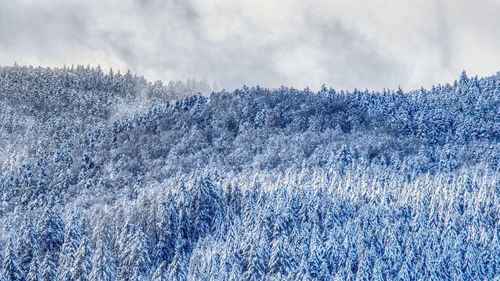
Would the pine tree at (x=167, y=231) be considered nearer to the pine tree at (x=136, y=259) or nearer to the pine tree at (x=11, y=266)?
the pine tree at (x=136, y=259)

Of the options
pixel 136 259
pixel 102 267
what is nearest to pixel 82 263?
pixel 102 267

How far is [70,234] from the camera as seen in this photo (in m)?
83.4

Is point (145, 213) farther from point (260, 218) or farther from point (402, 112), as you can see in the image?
point (402, 112)

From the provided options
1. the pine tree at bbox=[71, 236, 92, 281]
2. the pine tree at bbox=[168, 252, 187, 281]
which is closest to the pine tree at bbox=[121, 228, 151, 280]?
the pine tree at bbox=[71, 236, 92, 281]

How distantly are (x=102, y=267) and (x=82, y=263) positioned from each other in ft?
10.5

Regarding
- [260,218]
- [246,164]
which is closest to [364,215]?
[260,218]

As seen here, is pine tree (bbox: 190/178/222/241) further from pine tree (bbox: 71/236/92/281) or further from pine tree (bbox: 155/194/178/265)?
pine tree (bbox: 71/236/92/281)

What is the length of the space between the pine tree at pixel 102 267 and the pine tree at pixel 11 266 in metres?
10.4

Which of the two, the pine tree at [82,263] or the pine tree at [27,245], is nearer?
the pine tree at [82,263]

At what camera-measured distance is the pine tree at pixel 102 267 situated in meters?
74.6

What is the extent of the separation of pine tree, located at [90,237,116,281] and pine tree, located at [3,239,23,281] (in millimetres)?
10412

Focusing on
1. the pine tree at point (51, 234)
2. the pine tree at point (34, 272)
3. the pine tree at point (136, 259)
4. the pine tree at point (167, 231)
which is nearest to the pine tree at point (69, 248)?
the pine tree at point (34, 272)

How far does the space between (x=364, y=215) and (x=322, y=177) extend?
2961 centimetres

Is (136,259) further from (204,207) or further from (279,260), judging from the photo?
(204,207)
